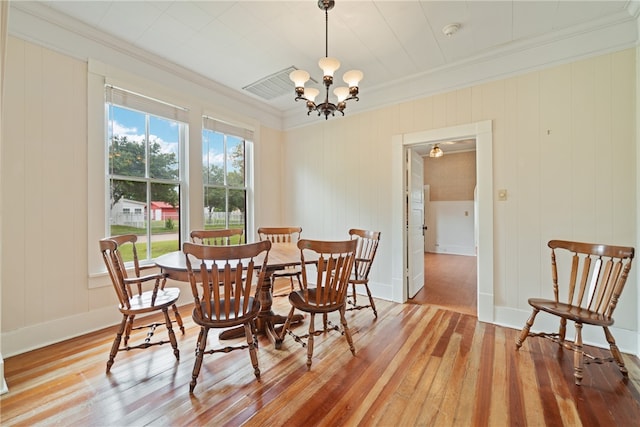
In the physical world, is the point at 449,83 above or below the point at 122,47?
below

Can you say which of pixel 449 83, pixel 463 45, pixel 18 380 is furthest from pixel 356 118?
pixel 18 380

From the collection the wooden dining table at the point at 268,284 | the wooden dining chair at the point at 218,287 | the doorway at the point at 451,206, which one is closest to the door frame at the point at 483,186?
the wooden dining table at the point at 268,284

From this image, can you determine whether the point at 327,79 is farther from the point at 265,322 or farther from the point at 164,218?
the point at 164,218

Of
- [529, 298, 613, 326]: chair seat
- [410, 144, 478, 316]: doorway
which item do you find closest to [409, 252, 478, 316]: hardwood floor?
[410, 144, 478, 316]: doorway

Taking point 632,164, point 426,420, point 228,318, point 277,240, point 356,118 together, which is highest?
point 356,118

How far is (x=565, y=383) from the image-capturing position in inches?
71.2

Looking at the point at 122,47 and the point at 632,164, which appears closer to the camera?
the point at 632,164

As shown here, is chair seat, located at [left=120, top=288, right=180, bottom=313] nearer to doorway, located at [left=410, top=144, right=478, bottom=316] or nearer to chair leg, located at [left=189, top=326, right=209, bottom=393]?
chair leg, located at [left=189, top=326, right=209, bottom=393]

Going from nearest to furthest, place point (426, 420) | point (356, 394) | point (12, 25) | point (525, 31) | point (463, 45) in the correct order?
point (426, 420)
point (356, 394)
point (12, 25)
point (525, 31)
point (463, 45)

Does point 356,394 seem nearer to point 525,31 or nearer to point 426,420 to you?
point 426,420

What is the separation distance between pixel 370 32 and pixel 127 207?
3.05 m

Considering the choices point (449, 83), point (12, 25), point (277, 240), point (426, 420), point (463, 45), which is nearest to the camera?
point (426, 420)

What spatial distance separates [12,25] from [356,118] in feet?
11.3

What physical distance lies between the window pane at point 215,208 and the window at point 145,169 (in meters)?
0.39
